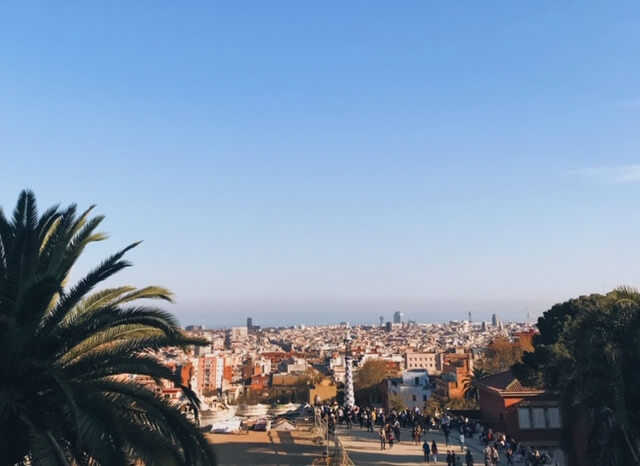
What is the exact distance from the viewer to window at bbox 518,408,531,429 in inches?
1041

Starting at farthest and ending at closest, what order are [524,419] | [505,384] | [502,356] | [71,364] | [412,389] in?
[502,356] < [412,389] < [505,384] < [524,419] < [71,364]

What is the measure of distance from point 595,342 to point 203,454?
936 cm

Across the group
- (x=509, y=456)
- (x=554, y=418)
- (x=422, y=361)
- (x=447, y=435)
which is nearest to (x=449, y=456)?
Result: (x=509, y=456)

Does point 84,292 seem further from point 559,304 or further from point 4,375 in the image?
point 559,304

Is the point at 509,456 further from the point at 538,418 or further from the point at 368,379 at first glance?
the point at 368,379

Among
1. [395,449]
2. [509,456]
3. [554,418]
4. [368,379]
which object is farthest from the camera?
[368,379]

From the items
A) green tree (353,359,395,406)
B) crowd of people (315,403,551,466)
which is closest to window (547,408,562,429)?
crowd of people (315,403,551,466)

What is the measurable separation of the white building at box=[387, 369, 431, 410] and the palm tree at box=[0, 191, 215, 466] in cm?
4777

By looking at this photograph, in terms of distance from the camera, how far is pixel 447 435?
2484cm

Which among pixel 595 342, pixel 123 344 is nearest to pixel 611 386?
pixel 595 342

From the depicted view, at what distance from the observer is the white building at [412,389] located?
2207 inches

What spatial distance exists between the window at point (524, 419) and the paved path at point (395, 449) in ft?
6.98

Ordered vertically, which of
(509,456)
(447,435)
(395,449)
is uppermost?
(447,435)

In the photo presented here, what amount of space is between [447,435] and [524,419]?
4.21 m
